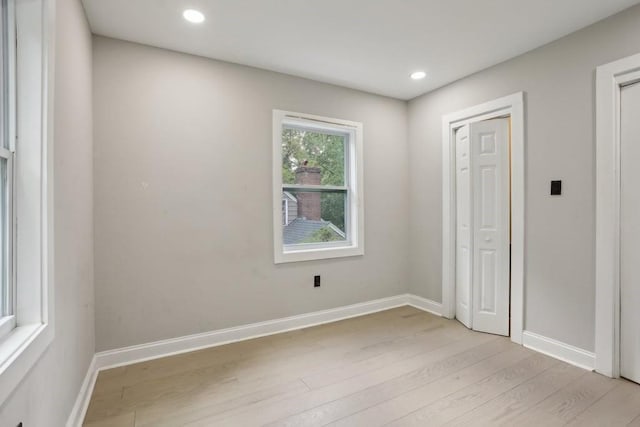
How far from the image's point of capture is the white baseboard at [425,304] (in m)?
3.51

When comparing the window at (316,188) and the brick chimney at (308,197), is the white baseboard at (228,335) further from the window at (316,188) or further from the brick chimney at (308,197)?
the brick chimney at (308,197)

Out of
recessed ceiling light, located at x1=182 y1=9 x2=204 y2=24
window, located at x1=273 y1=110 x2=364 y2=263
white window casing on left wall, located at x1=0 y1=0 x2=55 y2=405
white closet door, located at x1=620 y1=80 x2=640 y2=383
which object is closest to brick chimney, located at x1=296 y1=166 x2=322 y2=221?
window, located at x1=273 y1=110 x2=364 y2=263

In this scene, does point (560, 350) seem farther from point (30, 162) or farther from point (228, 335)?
point (30, 162)

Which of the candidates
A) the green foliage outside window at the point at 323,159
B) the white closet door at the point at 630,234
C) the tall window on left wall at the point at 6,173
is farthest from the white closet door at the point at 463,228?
the tall window on left wall at the point at 6,173

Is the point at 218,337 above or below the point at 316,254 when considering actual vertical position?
below

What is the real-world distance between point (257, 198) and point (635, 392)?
3064 mm

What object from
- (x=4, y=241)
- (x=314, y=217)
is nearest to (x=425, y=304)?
(x=314, y=217)

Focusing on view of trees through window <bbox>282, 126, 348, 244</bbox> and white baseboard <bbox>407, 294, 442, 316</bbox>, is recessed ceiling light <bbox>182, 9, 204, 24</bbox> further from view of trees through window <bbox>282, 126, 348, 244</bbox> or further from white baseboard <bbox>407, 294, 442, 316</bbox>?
white baseboard <bbox>407, 294, 442, 316</bbox>

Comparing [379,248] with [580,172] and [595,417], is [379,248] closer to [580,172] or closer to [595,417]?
[580,172]

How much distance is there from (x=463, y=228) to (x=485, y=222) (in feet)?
0.78

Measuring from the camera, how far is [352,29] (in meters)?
2.34

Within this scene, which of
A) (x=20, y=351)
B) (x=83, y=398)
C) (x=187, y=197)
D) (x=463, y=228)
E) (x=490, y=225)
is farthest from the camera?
(x=463, y=228)

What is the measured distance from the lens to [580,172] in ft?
7.70

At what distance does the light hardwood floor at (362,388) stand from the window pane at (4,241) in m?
1.00
